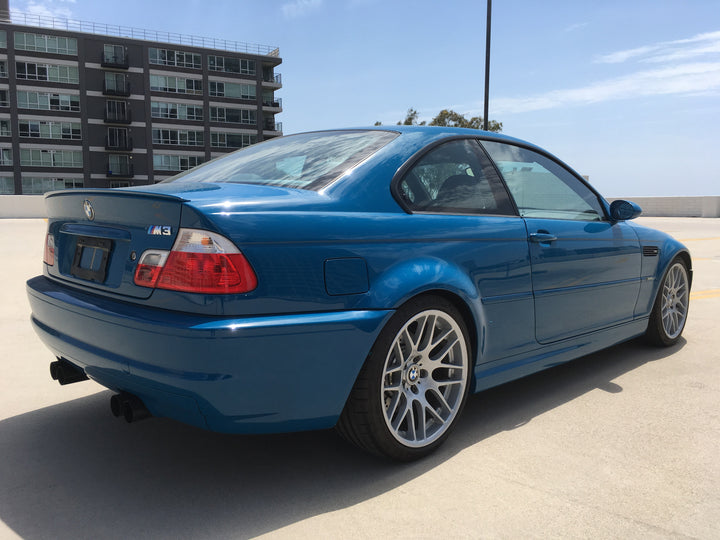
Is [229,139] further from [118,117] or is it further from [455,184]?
[455,184]

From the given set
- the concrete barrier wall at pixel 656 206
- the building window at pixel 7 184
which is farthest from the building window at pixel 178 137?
the concrete barrier wall at pixel 656 206

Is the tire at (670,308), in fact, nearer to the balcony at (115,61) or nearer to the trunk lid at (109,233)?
the trunk lid at (109,233)

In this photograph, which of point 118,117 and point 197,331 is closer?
point 197,331

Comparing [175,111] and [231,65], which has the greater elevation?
[231,65]

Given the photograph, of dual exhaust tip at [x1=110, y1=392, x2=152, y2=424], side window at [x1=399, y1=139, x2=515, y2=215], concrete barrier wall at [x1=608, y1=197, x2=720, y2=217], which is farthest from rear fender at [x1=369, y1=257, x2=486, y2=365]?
concrete barrier wall at [x1=608, y1=197, x2=720, y2=217]

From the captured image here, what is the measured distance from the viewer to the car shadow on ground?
7.36 ft

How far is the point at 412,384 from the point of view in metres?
2.68

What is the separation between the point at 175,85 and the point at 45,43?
12135 millimetres

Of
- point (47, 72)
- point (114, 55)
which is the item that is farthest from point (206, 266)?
point (114, 55)

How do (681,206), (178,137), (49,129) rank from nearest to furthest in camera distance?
(681,206) → (49,129) → (178,137)

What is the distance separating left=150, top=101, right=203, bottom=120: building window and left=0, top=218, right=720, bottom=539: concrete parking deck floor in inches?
2524

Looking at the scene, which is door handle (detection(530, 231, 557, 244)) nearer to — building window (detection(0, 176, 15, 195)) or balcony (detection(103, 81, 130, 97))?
building window (detection(0, 176, 15, 195))

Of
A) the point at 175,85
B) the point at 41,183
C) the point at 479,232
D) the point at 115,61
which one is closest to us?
the point at 479,232

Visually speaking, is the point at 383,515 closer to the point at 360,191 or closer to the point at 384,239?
the point at 384,239
